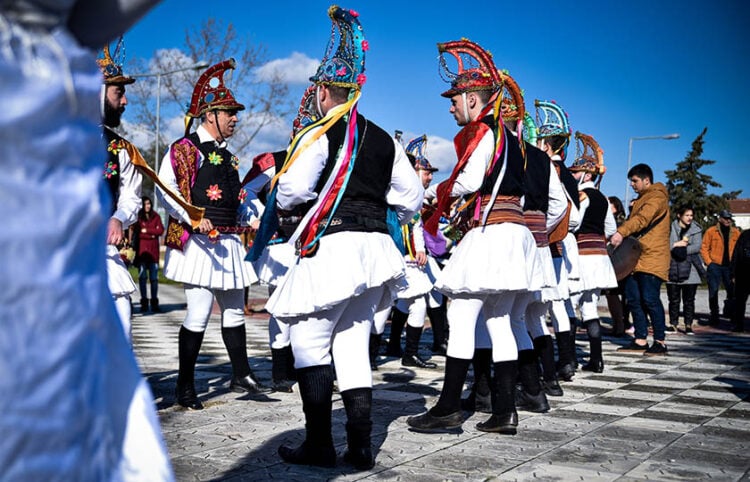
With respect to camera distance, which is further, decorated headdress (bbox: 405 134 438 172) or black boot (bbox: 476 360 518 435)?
decorated headdress (bbox: 405 134 438 172)

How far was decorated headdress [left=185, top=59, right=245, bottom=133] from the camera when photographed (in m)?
6.12

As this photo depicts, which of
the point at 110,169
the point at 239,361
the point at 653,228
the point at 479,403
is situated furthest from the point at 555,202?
the point at 653,228

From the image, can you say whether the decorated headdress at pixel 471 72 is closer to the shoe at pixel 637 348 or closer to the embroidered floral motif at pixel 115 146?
the embroidered floral motif at pixel 115 146

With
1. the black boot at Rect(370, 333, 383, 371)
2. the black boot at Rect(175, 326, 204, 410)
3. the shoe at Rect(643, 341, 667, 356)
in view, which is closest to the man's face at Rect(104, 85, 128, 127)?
the black boot at Rect(175, 326, 204, 410)

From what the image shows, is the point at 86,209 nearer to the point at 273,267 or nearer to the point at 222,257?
the point at 222,257

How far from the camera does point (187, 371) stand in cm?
559

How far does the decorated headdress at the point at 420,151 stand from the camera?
29.9 feet

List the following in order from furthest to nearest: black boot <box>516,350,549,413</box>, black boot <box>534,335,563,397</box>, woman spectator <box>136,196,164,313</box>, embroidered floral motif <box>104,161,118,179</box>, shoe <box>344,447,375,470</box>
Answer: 1. woman spectator <box>136,196,164,313</box>
2. black boot <box>534,335,563,397</box>
3. black boot <box>516,350,549,413</box>
4. embroidered floral motif <box>104,161,118,179</box>
5. shoe <box>344,447,375,470</box>

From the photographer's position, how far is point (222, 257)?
5.76 metres

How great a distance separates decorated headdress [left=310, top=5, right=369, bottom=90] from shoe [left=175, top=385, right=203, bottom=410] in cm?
246

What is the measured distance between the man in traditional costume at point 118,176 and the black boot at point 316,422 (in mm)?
1295

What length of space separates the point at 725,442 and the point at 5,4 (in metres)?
4.89

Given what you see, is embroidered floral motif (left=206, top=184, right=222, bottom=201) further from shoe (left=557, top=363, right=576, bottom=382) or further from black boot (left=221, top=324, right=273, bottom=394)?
shoe (left=557, top=363, right=576, bottom=382)

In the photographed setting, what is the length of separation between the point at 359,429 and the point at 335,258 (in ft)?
2.96
